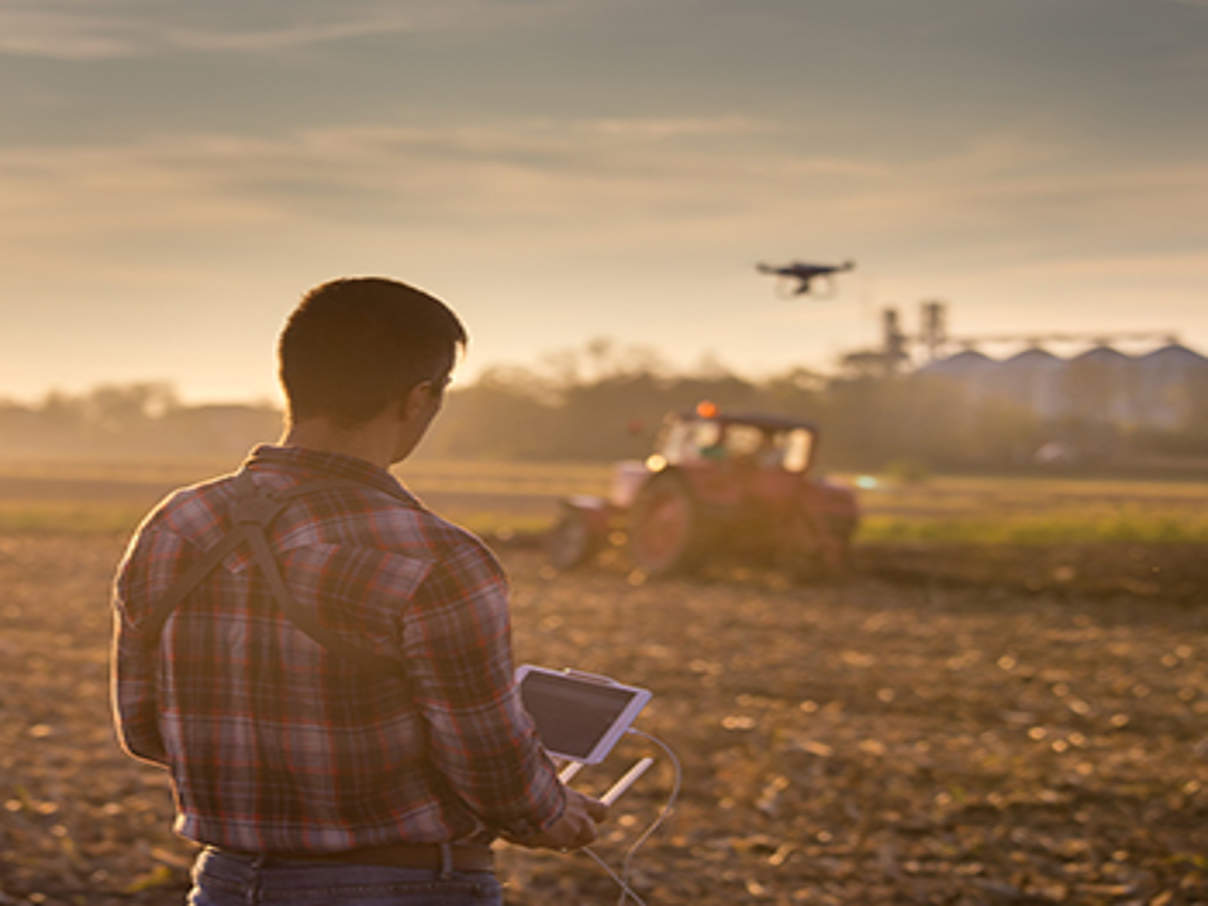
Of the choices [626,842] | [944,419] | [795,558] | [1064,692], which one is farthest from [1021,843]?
[944,419]

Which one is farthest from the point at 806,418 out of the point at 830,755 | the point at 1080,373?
the point at 830,755

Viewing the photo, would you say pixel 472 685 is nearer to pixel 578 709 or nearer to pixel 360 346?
pixel 578 709

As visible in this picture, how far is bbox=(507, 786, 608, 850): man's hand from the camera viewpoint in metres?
1.80

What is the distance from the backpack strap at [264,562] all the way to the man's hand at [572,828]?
36cm

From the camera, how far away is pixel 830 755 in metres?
6.46

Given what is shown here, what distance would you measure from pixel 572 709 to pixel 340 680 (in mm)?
456

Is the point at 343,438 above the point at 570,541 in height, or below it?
above

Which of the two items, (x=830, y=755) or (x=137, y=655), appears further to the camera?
(x=830, y=755)

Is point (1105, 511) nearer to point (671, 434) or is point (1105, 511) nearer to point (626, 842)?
point (671, 434)

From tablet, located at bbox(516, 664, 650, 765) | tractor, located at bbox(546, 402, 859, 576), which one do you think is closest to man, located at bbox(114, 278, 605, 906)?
tablet, located at bbox(516, 664, 650, 765)

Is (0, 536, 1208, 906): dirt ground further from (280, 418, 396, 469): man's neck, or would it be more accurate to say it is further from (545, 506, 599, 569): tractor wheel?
(280, 418, 396, 469): man's neck

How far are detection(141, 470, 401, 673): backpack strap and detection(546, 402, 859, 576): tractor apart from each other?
11412mm

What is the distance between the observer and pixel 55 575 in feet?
45.9

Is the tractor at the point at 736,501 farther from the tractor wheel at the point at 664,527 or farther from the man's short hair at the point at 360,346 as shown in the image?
the man's short hair at the point at 360,346
